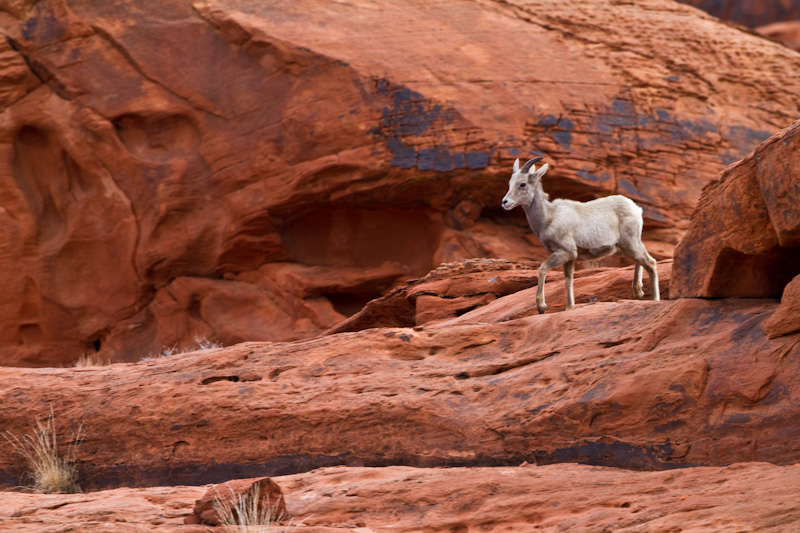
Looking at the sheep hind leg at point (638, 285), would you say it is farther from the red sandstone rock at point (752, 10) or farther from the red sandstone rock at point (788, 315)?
the red sandstone rock at point (752, 10)

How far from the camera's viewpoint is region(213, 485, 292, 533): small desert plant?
19.4ft

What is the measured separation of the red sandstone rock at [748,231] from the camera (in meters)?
6.58

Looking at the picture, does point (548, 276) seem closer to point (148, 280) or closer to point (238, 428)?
point (238, 428)

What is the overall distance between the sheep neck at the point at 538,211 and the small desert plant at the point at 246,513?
528 cm

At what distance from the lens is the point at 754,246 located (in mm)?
7074

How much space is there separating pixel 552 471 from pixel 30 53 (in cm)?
1609

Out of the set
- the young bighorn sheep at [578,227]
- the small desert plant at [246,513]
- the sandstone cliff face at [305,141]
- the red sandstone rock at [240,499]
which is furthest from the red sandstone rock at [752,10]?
the small desert plant at [246,513]

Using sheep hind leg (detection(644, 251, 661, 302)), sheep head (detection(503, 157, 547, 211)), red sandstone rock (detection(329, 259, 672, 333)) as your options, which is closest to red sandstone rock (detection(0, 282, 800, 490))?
red sandstone rock (detection(329, 259, 672, 333))

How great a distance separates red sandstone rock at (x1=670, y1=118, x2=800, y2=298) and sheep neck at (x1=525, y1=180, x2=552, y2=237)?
2582 millimetres

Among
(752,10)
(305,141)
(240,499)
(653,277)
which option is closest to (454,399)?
(240,499)

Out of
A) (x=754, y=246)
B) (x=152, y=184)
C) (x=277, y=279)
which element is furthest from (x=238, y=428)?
(x=152, y=184)

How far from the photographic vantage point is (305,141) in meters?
17.6

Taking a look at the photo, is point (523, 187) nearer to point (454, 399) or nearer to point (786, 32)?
point (454, 399)

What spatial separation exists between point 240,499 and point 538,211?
18.2 feet
